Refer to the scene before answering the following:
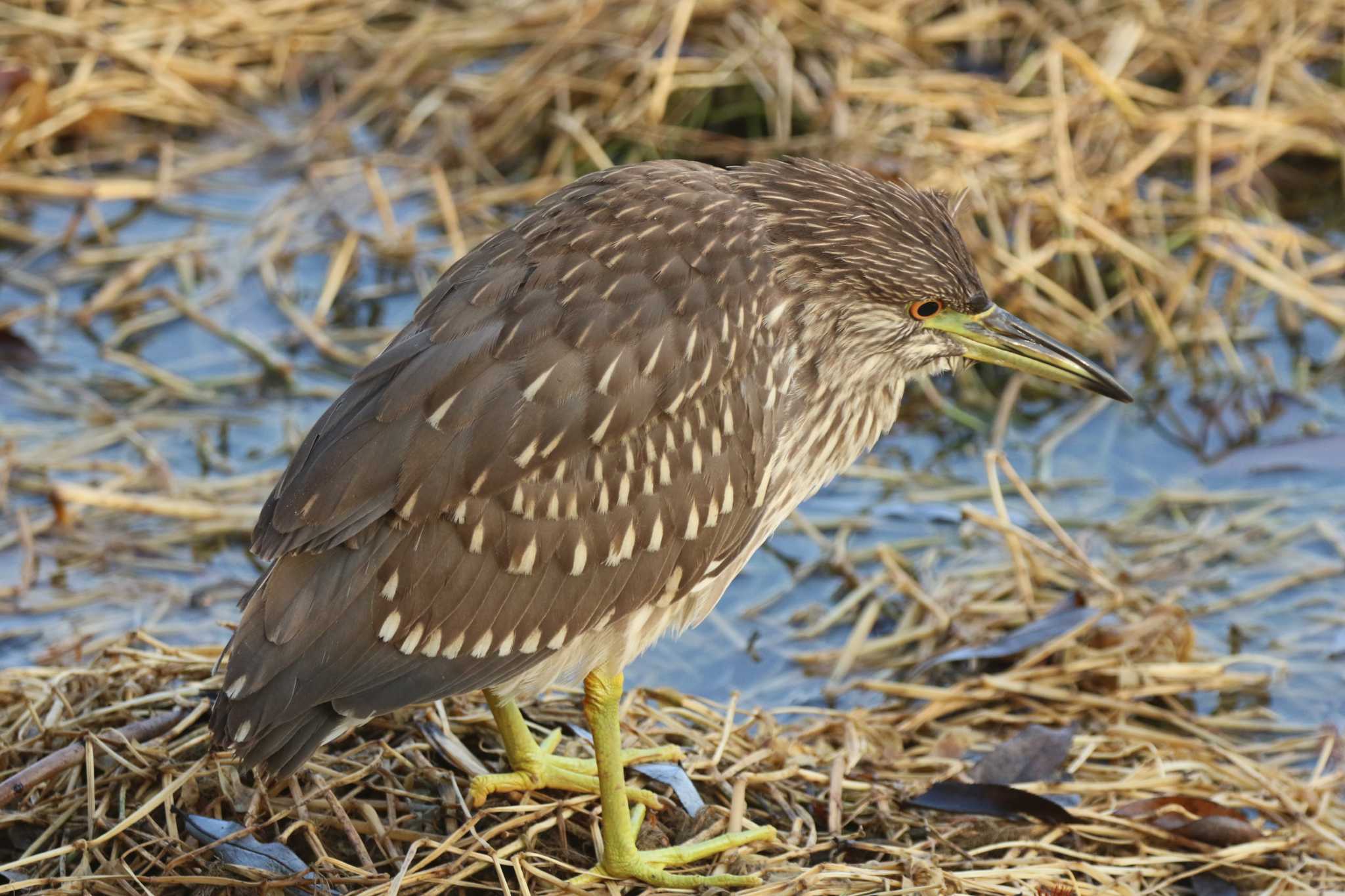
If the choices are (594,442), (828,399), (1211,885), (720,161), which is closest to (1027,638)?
(1211,885)

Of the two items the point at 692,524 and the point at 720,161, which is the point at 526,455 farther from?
the point at 720,161

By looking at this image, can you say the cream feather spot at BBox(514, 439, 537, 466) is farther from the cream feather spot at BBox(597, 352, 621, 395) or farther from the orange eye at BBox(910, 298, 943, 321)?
the orange eye at BBox(910, 298, 943, 321)

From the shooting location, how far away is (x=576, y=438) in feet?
12.4

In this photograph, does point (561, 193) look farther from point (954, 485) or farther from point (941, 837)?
point (954, 485)

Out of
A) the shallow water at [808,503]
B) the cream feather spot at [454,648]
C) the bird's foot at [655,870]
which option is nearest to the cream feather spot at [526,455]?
the cream feather spot at [454,648]

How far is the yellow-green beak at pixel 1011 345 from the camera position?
426 centimetres

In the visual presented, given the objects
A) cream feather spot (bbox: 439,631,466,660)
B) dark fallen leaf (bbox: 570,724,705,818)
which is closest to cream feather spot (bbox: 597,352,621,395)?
cream feather spot (bbox: 439,631,466,660)

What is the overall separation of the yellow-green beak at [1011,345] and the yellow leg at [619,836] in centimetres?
124

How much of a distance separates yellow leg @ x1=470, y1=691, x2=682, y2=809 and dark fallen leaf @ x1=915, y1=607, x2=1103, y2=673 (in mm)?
1156

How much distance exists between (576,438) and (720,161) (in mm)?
3748

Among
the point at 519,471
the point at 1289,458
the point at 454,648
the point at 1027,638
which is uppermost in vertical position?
the point at 519,471

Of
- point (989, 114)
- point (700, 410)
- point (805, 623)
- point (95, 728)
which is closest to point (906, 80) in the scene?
point (989, 114)

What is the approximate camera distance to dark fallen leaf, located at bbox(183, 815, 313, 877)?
12.4 feet

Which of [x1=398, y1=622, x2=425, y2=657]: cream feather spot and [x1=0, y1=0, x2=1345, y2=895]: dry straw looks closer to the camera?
[x1=398, y1=622, x2=425, y2=657]: cream feather spot
